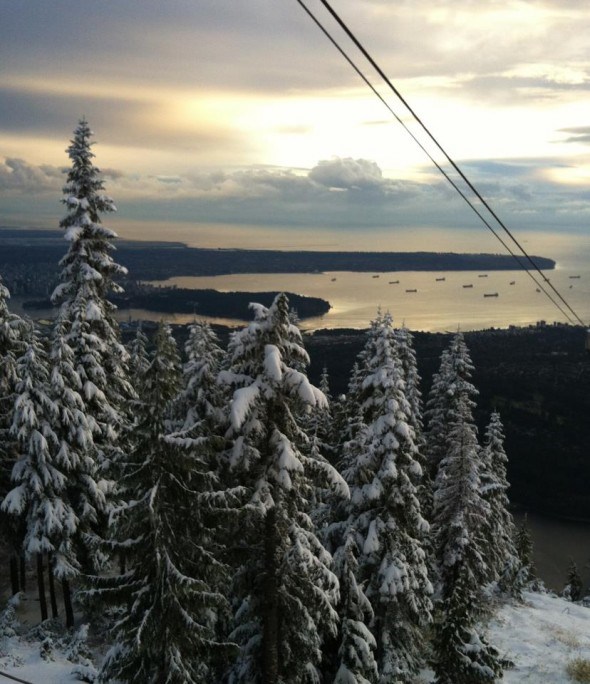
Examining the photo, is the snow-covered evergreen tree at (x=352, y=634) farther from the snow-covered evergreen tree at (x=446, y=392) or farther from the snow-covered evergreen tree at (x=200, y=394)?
the snow-covered evergreen tree at (x=446, y=392)

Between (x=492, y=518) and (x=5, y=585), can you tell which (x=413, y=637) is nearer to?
(x=492, y=518)

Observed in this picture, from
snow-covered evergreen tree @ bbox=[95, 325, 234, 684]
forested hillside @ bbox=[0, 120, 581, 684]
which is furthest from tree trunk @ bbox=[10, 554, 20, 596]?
snow-covered evergreen tree @ bbox=[95, 325, 234, 684]

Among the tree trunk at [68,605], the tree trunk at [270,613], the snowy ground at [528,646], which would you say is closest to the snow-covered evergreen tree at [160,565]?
the tree trunk at [270,613]

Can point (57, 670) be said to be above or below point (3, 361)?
below

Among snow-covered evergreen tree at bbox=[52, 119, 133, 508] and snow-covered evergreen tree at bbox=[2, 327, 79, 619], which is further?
snow-covered evergreen tree at bbox=[52, 119, 133, 508]

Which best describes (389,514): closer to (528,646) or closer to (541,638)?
(528,646)

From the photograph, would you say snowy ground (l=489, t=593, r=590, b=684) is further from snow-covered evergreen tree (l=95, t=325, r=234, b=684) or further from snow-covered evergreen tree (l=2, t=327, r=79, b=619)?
snow-covered evergreen tree (l=2, t=327, r=79, b=619)

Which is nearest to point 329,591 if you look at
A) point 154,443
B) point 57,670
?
point 154,443
